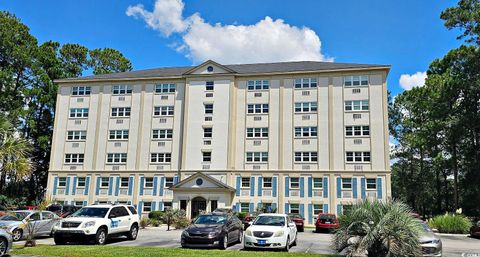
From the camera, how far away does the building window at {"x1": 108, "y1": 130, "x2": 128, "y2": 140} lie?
4297cm

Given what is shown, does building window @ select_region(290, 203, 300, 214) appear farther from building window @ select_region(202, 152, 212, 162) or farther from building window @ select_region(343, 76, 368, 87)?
building window @ select_region(343, 76, 368, 87)

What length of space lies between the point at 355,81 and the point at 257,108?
33.5ft

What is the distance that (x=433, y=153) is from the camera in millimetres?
46906

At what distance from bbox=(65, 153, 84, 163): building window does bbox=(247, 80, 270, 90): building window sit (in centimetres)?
1973

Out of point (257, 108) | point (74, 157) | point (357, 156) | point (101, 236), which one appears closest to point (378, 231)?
point (101, 236)

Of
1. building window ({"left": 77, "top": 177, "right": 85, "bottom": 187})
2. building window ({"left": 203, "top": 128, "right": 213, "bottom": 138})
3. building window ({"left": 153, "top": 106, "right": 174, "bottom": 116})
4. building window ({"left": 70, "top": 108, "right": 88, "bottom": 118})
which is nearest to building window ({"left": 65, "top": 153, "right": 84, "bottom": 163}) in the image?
building window ({"left": 77, "top": 177, "right": 85, "bottom": 187})

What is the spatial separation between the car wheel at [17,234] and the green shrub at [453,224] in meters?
26.3

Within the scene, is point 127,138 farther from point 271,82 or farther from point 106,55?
point 106,55

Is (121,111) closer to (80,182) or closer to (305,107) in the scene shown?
(80,182)

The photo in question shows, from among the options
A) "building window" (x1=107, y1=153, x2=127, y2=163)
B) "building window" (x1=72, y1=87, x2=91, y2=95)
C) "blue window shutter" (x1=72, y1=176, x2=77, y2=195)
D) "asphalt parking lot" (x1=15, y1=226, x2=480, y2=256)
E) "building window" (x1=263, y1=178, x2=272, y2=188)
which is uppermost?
"building window" (x1=72, y1=87, x2=91, y2=95)

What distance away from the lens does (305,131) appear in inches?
1564

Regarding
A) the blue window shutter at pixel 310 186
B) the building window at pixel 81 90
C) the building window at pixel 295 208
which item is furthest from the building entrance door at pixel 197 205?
the building window at pixel 81 90

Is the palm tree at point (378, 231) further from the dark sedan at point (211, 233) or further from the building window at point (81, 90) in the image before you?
the building window at point (81, 90)

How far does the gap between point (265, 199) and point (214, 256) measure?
26574 millimetres
